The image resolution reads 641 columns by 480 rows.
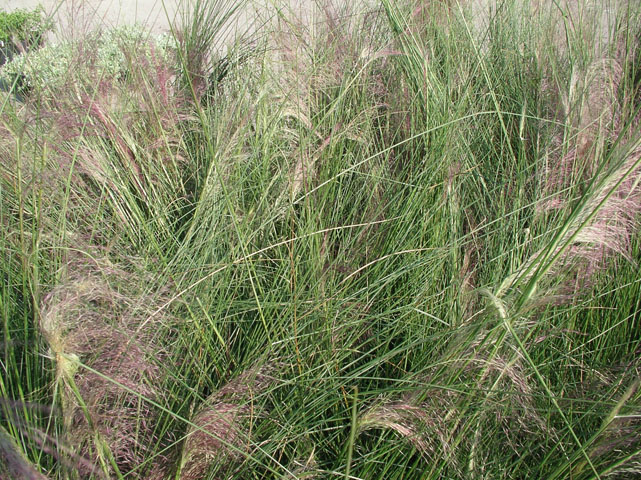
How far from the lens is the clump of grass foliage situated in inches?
40.0

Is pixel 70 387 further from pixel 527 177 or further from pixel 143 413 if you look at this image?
pixel 527 177

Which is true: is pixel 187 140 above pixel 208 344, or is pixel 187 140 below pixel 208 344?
above

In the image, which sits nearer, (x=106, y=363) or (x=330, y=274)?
(x=106, y=363)

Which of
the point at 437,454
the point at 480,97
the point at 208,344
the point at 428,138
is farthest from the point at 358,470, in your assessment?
the point at 480,97

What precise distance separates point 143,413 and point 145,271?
29 centimetres

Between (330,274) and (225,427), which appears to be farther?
(330,274)

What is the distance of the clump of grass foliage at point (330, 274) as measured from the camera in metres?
1.02

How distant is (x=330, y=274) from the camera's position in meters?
1.34

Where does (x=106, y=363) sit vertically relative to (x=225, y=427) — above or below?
above

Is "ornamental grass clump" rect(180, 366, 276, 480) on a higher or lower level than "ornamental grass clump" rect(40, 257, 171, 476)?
lower

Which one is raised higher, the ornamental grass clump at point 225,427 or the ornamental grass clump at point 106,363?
the ornamental grass clump at point 106,363

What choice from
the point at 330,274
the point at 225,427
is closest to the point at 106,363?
the point at 225,427

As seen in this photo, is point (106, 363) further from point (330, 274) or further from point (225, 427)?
point (330, 274)

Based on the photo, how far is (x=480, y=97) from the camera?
5.99ft
